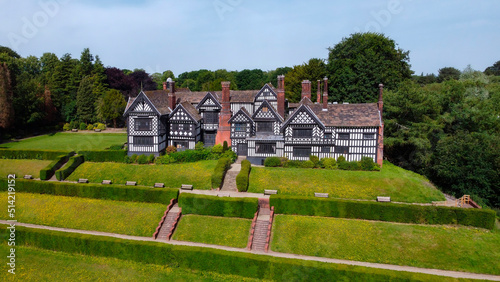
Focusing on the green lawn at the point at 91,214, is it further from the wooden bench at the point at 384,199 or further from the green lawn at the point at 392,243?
the wooden bench at the point at 384,199

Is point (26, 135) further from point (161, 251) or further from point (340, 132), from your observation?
point (340, 132)

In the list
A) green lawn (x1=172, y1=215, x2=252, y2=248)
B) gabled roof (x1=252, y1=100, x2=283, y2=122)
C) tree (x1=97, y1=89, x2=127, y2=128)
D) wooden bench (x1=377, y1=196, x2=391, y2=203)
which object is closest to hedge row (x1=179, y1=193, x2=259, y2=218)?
green lawn (x1=172, y1=215, x2=252, y2=248)

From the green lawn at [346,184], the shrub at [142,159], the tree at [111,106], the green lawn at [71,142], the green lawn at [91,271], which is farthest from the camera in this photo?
the tree at [111,106]

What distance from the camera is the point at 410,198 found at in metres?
29.5

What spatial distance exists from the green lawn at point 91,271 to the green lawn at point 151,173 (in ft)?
37.2

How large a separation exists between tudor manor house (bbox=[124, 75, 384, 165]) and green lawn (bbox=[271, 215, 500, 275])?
1297 cm

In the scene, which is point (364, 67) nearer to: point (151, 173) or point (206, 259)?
point (151, 173)

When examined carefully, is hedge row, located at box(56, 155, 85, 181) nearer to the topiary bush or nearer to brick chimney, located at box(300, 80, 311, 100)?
the topiary bush

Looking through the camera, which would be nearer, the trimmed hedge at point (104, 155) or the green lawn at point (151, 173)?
the green lawn at point (151, 173)

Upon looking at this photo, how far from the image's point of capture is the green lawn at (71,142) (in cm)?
4603

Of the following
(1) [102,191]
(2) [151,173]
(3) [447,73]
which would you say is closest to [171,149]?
(2) [151,173]

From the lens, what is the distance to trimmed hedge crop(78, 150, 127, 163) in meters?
38.4

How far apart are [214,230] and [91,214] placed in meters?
11.2

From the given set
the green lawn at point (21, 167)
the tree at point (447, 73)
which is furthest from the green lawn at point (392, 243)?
the tree at point (447, 73)
